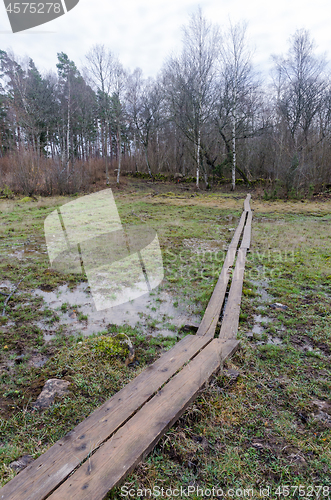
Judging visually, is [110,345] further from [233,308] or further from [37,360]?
[233,308]

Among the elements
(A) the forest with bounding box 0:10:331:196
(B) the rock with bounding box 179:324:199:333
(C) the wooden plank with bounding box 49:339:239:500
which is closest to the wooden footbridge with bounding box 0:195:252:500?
(C) the wooden plank with bounding box 49:339:239:500

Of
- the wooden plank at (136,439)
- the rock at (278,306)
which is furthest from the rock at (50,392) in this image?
the rock at (278,306)

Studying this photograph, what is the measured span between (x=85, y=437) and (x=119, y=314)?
2.02 metres

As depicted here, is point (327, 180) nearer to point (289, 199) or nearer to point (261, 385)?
point (289, 199)

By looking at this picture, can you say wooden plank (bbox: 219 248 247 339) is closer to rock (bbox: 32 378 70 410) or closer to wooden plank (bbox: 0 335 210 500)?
wooden plank (bbox: 0 335 210 500)

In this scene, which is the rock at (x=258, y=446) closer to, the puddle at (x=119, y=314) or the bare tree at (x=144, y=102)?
the puddle at (x=119, y=314)

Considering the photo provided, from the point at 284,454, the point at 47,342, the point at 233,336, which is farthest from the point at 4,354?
the point at 284,454

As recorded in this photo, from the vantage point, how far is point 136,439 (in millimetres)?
1648

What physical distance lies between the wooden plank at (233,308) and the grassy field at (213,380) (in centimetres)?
12

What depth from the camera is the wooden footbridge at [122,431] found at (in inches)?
54.5

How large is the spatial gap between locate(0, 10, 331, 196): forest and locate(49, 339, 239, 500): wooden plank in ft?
52.1

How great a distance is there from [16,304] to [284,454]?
12.0 feet

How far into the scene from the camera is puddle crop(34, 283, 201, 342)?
10.9 ft

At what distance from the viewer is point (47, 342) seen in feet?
9.86
